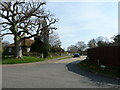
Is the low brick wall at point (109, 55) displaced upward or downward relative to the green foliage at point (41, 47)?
downward

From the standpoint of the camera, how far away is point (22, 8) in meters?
29.4

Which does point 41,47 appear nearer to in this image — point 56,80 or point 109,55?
point 109,55

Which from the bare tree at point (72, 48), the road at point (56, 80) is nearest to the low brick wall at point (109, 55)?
the road at point (56, 80)

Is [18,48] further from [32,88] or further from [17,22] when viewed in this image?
[32,88]

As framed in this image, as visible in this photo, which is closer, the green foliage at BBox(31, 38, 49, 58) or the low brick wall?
the low brick wall

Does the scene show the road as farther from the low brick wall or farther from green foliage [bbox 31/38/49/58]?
green foliage [bbox 31/38/49/58]

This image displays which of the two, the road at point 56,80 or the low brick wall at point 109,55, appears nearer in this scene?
the road at point 56,80

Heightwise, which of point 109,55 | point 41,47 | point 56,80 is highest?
point 41,47

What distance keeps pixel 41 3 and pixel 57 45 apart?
43942 mm

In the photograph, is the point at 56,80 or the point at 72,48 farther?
the point at 72,48

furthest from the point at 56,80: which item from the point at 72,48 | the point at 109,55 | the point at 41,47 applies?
the point at 72,48

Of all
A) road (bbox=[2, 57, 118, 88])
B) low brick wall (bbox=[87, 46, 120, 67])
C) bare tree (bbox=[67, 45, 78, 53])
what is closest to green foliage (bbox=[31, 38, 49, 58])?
low brick wall (bbox=[87, 46, 120, 67])

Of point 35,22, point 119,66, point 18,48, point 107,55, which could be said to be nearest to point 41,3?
point 35,22

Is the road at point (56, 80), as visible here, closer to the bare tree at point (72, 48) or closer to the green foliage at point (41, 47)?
the green foliage at point (41, 47)
